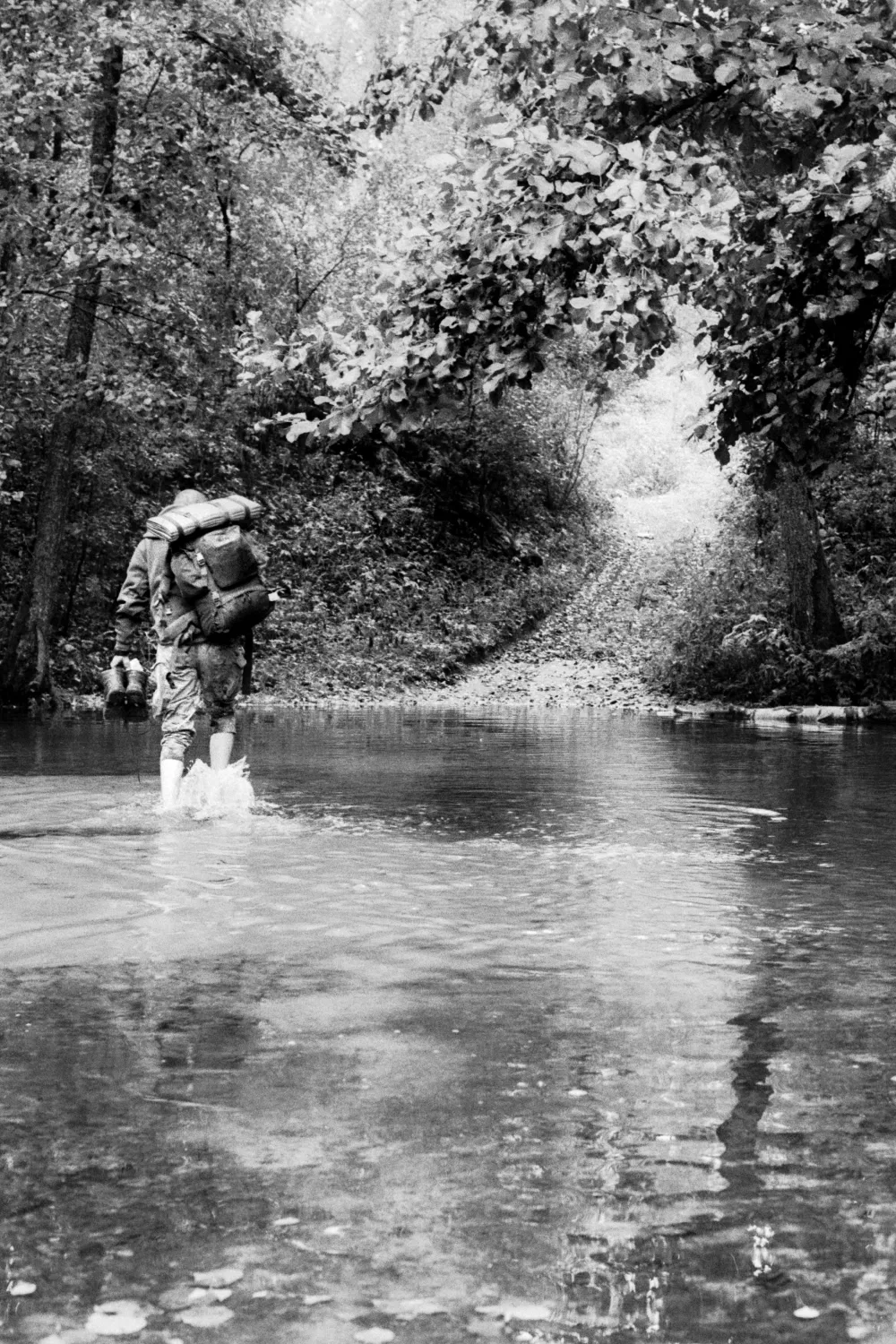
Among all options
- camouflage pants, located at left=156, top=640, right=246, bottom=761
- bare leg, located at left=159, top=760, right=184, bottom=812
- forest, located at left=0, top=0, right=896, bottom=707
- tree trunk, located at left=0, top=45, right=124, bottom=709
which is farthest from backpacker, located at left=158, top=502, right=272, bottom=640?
tree trunk, located at left=0, top=45, right=124, bottom=709

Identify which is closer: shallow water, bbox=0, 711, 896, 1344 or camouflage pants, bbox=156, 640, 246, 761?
shallow water, bbox=0, 711, 896, 1344

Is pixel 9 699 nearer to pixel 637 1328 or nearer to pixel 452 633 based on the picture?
pixel 452 633

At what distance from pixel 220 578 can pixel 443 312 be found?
2.46 meters

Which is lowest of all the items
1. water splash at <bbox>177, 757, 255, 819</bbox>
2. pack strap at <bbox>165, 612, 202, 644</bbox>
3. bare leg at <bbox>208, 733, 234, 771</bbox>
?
water splash at <bbox>177, 757, 255, 819</bbox>

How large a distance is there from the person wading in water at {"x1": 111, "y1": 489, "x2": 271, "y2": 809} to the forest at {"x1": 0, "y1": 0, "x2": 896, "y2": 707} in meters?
0.52

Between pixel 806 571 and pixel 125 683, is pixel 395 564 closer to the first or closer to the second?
pixel 806 571

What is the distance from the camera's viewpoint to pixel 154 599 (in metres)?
10.7

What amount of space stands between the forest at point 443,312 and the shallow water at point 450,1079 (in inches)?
143

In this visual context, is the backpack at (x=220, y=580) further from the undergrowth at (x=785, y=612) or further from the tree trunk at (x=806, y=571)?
the tree trunk at (x=806, y=571)

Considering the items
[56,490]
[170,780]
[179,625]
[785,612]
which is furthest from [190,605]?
[785,612]

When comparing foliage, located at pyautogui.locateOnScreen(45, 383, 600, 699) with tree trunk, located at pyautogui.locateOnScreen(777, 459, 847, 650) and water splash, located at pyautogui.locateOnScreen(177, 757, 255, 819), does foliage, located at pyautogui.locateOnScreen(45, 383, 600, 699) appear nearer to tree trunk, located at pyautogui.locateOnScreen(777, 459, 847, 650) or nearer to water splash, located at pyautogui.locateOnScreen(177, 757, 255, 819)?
tree trunk, located at pyautogui.locateOnScreen(777, 459, 847, 650)

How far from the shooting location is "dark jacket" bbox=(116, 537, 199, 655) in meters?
10.7

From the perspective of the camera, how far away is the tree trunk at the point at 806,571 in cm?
2394

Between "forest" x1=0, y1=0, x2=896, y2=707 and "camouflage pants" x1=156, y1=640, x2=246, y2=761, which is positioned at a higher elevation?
"forest" x1=0, y1=0, x2=896, y2=707
